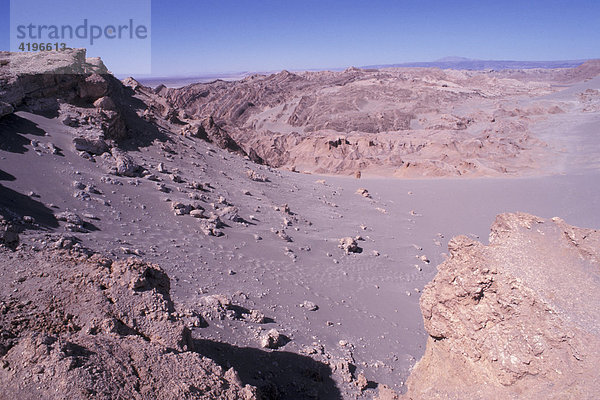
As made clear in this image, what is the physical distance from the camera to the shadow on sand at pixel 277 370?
132 inches

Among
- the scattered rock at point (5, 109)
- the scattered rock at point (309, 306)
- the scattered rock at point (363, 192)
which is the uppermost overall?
the scattered rock at point (5, 109)

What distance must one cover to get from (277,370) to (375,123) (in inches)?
1100

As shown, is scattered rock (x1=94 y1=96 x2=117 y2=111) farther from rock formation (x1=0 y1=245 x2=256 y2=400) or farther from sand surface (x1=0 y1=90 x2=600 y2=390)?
rock formation (x1=0 y1=245 x2=256 y2=400)

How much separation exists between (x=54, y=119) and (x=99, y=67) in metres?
2.46

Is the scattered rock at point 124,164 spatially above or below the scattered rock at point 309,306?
above

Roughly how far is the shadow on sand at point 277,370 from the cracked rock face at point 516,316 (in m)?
0.92

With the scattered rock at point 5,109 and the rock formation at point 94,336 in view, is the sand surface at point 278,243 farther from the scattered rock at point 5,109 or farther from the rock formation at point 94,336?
the rock formation at point 94,336

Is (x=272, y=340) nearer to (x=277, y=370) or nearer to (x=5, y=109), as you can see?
(x=277, y=370)

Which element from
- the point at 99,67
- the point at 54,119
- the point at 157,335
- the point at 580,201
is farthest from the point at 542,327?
the point at 580,201

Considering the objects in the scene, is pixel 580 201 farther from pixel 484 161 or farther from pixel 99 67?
pixel 99 67

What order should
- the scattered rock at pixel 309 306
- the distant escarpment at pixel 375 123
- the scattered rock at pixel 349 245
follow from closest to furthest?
the scattered rock at pixel 309 306 < the scattered rock at pixel 349 245 < the distant escarpment at pixel 375 123

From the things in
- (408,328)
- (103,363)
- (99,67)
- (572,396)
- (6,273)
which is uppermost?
(99,67)

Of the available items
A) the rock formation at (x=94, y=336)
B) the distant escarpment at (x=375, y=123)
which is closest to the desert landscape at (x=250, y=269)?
the rock formation at (x=94, y=336)

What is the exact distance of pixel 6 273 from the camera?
8.11 ft
